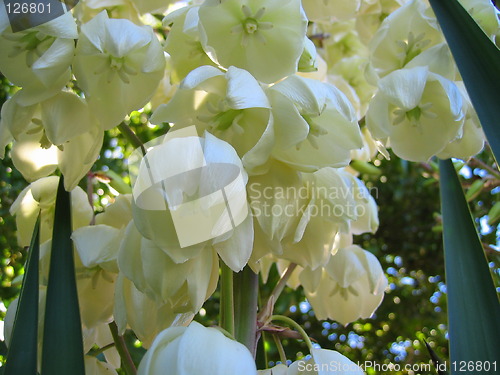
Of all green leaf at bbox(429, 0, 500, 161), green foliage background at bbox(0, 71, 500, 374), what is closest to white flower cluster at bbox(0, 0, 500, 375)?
green leaf at bbox(429, 0, 500, 161)

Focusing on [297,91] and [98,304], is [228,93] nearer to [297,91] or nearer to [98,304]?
[297,91]

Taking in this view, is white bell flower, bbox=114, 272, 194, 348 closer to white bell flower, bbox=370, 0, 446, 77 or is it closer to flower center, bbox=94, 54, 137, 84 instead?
flower center, bbox=94, 54, 137, 84

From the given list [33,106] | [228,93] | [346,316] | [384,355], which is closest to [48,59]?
[33,106]

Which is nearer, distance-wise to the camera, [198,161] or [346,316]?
[198,161]

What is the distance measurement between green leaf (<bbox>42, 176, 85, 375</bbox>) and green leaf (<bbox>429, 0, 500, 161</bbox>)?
0.39 m

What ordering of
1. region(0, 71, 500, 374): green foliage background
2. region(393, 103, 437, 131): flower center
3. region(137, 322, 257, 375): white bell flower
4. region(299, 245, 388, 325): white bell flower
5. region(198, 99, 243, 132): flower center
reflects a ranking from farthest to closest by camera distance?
1. region(0, 71, 500, 374): green foliage background
2. region(299, 245, 388, 325): white bell flower
3. region(393, 103, 437, 131): flower center
4. region(198, 99, 243, 132): flower center
5. region(137, 322, 257, 375): white bell flower

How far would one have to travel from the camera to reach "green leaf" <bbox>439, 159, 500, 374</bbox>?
56 centimetres

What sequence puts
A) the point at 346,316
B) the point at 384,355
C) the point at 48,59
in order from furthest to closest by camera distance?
the point at 384,355 < the point at 346,316 < the point at 48,59

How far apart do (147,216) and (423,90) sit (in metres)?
0.37

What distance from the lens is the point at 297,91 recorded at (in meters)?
0.58

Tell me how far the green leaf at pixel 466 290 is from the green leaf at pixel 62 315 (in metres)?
0.32

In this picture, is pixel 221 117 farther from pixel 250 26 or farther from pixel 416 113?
pixel 416 113

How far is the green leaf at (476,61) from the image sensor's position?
541 millimetres

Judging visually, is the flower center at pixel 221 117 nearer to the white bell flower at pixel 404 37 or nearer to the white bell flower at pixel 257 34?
the white bell flower at pixel 257 34
